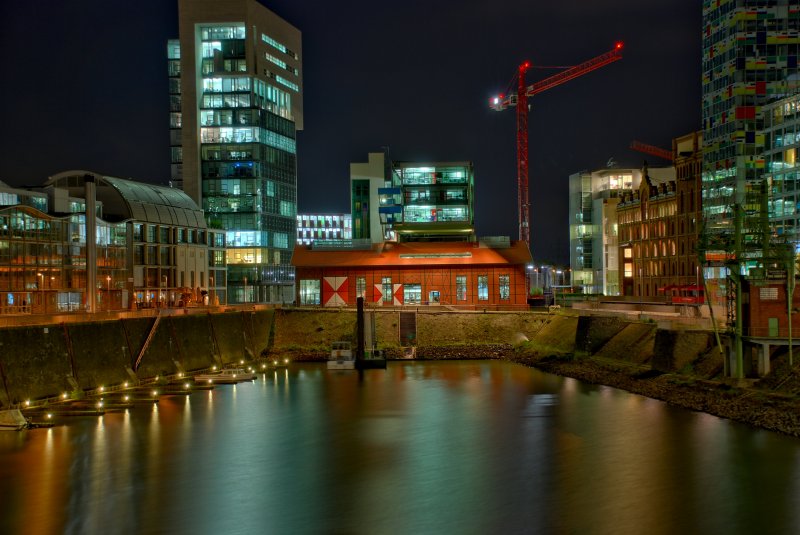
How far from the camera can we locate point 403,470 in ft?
121

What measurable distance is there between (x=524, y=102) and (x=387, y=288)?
69.8 metres

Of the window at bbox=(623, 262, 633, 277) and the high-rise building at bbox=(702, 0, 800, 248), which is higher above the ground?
the high-rise building at bbox=(702, 0, 800, 248)

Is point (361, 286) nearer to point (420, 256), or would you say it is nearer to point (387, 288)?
point (387, 288)

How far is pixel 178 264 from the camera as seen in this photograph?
91.9 meters

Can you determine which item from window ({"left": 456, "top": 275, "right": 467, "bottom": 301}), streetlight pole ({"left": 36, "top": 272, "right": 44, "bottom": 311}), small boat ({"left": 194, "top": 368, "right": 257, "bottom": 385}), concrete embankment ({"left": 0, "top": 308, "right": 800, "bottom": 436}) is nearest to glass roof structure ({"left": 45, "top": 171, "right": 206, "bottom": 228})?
streetlight pole ({"left": 36, "top": 272, "right": 44, "bottom": 311})

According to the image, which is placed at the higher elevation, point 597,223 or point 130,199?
point 597,223

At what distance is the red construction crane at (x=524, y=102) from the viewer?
138 metres

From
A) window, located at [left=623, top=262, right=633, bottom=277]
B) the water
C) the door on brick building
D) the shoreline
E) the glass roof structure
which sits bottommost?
the water

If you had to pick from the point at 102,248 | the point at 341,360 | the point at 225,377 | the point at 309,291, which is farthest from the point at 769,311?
the point at 102,248

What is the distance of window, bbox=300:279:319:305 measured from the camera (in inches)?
3462

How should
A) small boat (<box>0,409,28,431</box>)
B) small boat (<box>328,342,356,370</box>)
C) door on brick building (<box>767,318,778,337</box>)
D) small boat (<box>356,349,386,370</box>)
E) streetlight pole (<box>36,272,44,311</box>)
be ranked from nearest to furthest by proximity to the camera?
1. small boat (<box>0,409,28,431</box>)
2. door on brick building (<box>767,318,778,337</box>)
3. small boat (<box>328,342,356,370</box>)
4. streetlight pole (<box>36,272,44,311</box>)
5. small boat (<box>356,349,386,370</box>)

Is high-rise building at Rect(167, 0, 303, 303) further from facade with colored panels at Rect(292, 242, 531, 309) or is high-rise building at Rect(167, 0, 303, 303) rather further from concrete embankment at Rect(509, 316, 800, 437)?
concrete embankment at Rect(509, 316, 800, 437)

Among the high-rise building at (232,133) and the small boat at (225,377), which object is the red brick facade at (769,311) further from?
the high-rise building at (232,133)

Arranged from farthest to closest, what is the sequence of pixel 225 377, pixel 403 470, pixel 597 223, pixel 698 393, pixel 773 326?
pixel 597 223 < pixel 225 377 < pixel 698 393 < pixel 773 326 < pixel 403 470
